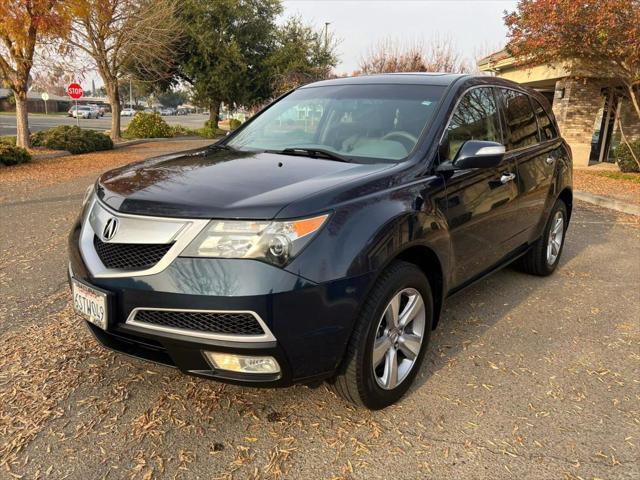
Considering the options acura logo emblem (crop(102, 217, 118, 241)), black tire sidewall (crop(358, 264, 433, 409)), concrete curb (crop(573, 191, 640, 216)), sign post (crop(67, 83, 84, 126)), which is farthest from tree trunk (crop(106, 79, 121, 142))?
black tire sidewall (crop(358, 264, 433, 409))

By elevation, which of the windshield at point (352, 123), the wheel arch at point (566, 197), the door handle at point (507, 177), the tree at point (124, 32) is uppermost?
the tree at point (124, 32)

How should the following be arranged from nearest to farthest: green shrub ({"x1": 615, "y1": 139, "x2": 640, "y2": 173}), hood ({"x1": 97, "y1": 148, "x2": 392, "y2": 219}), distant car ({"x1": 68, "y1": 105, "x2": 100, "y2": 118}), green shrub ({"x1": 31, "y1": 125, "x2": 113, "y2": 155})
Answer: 1. hood ({"x1": 97, "y1": 148, "x2": 392, "y2": 219})
2. green shrub ({"x1": 615, "y1": 139, "x2": 640, "y2": 173})
3. green shrub ({"x1": 31, "y1": 125, "x2": 113, "y2": 155})
4. distant car ({"x1": 68, "y1": 105, "x2": 100, "y2": 118})

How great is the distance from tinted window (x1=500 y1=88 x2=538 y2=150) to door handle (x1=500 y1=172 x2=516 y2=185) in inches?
9.7

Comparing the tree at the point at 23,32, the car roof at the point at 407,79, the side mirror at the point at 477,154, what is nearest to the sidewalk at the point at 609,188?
the car roof at the point at 407,79

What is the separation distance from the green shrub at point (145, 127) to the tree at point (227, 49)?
15.2 ft

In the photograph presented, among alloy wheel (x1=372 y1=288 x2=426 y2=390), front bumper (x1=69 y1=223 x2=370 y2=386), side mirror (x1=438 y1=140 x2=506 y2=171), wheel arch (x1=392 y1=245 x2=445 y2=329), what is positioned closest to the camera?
front bumper (x1=69 y1=223 x2=370 y2=386)

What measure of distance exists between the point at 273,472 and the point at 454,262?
5.32ft

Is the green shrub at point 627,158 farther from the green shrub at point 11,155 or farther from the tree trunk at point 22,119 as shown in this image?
the tree trunk at point 22,119

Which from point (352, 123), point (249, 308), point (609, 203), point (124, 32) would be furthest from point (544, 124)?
point (124, 32)

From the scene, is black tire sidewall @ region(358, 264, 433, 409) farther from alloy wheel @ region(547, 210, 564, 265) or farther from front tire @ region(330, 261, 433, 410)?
alloy wheel @ region(547, 210, 564, 265)

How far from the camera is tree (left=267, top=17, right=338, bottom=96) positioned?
2891 cm

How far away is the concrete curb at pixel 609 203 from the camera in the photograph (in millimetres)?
8797

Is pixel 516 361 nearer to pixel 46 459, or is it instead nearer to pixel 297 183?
pixel 297 183

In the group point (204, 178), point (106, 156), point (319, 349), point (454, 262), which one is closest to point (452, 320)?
point (454, 262)
